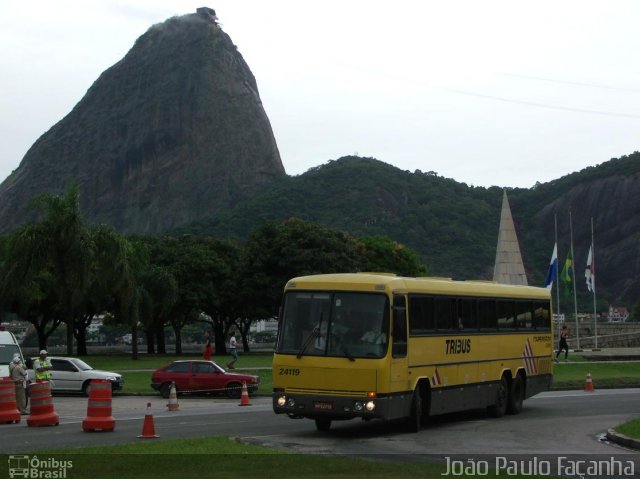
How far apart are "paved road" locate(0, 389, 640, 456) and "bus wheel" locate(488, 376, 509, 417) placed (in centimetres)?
38

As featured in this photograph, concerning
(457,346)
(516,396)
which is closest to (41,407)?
(457,346)

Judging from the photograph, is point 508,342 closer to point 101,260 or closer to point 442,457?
point 442,457

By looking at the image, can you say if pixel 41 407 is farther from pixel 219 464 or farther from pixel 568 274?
pixel 568 274

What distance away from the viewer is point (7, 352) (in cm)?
2764

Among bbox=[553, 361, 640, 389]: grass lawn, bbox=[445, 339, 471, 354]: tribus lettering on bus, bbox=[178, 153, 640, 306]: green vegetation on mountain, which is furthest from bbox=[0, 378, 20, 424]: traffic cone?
bbox=[178, 153, 640, 306]: green vegetation on mountain

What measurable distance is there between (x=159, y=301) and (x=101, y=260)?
739 inches

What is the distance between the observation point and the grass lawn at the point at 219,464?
1344 centimetres

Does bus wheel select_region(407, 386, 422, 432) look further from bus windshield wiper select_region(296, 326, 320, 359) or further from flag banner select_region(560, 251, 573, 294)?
flag banner select_region(560, 251, 573, 294)

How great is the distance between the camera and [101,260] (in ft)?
163

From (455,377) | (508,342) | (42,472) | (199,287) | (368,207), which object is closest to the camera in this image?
(42,472)

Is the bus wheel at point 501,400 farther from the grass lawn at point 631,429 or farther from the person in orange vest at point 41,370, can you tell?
the person in orange vest at point 41,370

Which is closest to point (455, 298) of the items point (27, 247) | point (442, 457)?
point (442, 457)

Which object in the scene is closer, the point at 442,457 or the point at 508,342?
the point at 442,457

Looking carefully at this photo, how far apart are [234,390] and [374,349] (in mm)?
15937
